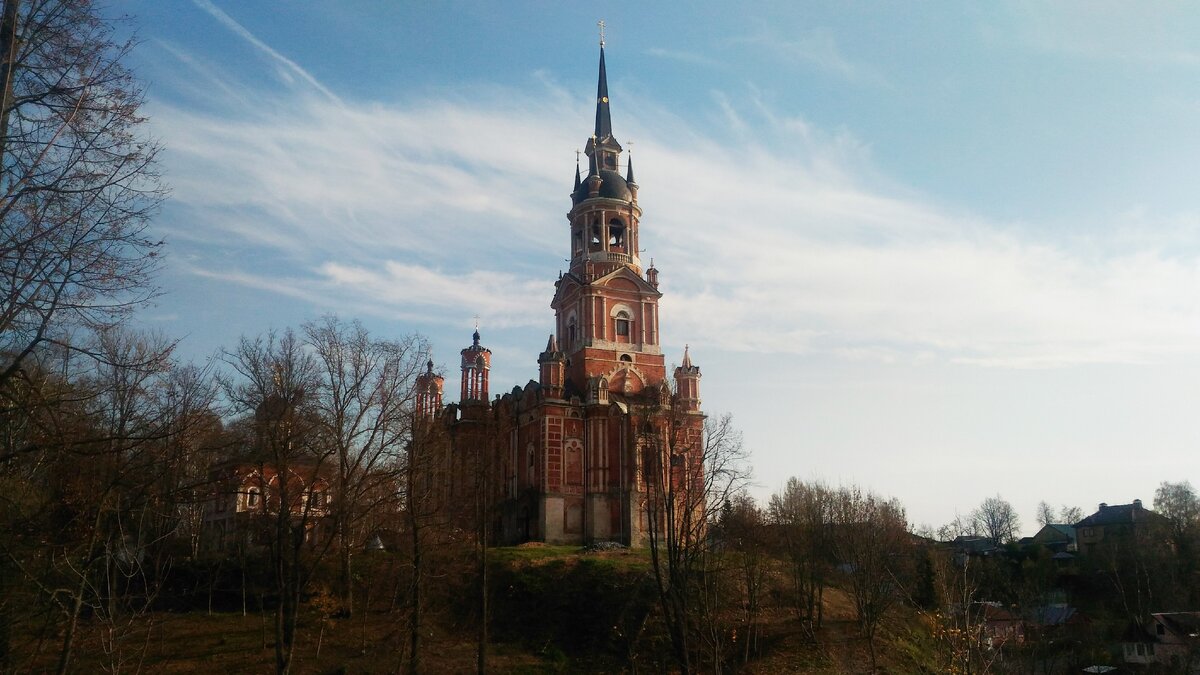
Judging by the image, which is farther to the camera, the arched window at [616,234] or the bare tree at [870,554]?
the arched window at [616,234]

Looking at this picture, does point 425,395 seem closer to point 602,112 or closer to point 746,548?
point 746,548

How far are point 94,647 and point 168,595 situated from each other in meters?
11.4

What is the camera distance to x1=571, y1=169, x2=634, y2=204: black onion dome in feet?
173

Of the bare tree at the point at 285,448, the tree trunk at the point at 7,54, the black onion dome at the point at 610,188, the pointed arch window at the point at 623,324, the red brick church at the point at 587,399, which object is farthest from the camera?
the black onion dome at the point at 610,188

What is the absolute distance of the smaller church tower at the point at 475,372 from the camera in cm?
5162

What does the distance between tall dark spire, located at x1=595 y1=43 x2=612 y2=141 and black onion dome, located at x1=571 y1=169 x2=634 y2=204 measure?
3508 millimetres

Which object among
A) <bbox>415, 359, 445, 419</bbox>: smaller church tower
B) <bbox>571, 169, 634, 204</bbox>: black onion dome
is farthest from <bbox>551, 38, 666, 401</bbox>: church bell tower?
<bbox>415, 359, 445, 419</bbox>: smaller church tower

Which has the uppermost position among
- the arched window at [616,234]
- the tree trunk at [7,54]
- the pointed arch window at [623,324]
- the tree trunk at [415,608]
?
the arched window at [616,234]

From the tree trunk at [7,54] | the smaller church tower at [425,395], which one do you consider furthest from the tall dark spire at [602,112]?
the tree trunk at [7,54]

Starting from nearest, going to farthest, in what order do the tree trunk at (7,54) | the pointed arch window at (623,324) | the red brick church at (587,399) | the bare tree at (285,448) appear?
the tree trunk at (7,54) < the bare tree at (285,448) < the red brick church at (587,399) < the pointed arch window at (623,324)

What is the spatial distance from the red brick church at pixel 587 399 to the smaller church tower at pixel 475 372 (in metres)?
0.06

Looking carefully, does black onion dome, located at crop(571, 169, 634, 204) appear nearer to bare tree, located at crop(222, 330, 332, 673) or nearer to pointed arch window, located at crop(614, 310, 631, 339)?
pointed arch window, located at crop(614, 310, 631, 339)

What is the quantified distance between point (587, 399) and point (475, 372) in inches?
312

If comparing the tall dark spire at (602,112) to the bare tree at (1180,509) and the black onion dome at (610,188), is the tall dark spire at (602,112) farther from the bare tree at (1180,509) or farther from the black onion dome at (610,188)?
the bare tree at (1180,509)
